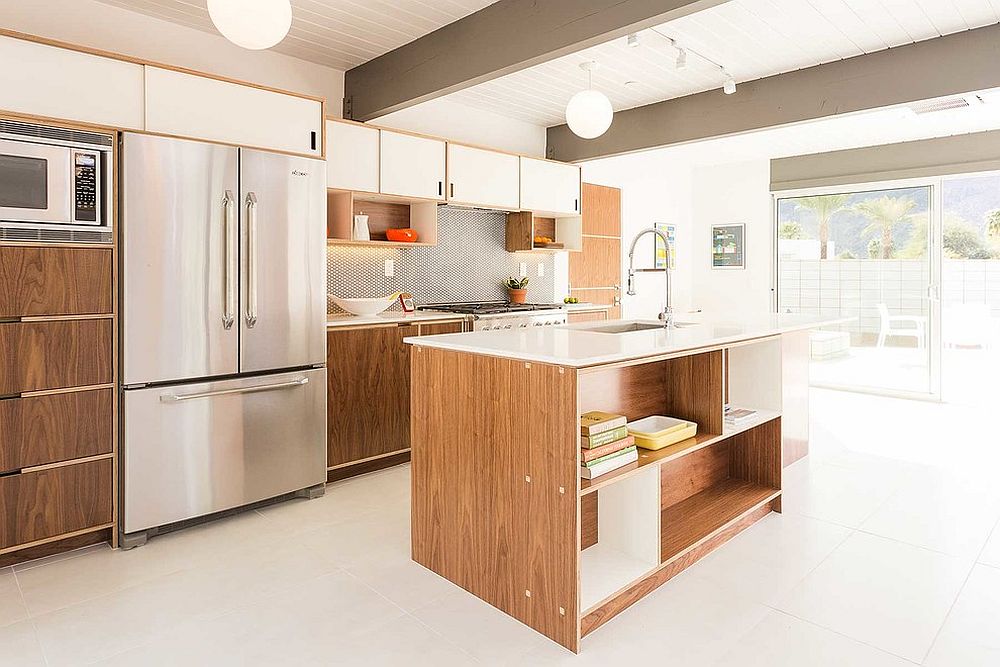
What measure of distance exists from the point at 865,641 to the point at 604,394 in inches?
48.4

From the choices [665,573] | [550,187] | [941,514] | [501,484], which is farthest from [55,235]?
[941,514]

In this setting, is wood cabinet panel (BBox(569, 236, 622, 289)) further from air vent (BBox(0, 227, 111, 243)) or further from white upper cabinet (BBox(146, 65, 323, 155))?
air vent (BBox(0, 227, 111, 243))

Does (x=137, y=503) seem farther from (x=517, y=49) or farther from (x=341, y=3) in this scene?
(x=517, y=49)

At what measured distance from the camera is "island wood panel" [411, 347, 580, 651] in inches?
80.5

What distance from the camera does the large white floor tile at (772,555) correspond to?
8.14 ft

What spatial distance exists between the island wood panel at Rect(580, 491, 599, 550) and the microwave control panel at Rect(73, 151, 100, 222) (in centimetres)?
240

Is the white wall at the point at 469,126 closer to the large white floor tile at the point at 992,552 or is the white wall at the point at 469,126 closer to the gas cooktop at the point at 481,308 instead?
the gas cooktop at the point at 481,308

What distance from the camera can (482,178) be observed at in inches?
189

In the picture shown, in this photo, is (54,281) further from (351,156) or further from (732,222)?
(732,222)

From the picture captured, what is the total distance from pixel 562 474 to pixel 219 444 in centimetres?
189

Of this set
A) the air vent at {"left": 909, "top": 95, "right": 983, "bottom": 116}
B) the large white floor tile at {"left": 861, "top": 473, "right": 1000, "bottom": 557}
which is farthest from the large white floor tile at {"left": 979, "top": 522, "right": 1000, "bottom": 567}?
the air vent at {"left": 909, "top": 95, "right": 983, "bottom": 116}

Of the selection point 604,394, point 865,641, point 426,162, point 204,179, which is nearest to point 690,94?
point 426,162

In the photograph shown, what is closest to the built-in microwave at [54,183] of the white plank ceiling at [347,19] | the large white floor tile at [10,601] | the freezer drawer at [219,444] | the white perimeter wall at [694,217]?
the freezer drawer at [219,444]

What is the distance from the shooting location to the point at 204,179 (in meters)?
2.95
